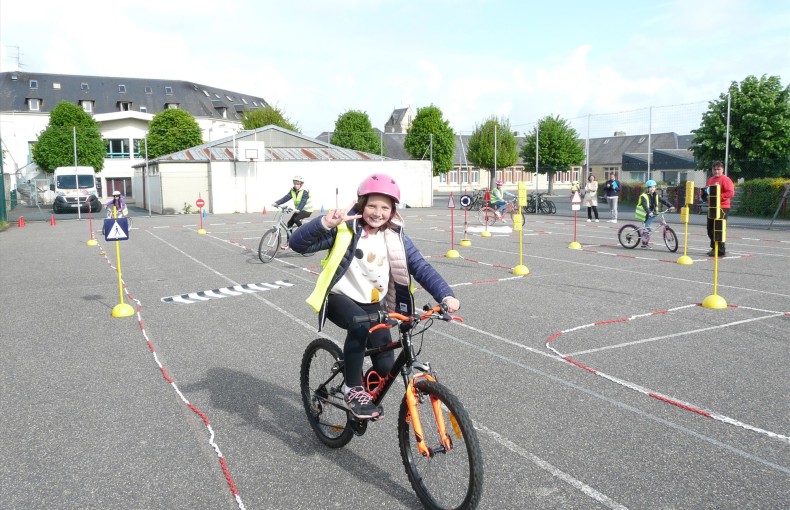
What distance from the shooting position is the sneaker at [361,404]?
12.5ft

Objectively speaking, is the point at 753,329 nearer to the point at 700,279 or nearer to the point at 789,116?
the point at 700,279

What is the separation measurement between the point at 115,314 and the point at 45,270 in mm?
5675

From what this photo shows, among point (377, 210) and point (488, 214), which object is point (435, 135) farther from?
point (377, 210)

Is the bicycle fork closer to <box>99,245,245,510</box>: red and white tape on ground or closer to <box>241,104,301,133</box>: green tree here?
<box>99,245,245,510</box>: red and white tape on ground

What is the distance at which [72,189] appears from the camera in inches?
1491

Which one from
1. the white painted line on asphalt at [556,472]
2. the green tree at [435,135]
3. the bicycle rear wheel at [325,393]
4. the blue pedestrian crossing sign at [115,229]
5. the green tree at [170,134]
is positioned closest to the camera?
the white painted line on asphalt at [556,472]

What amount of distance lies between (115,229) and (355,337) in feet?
19.0

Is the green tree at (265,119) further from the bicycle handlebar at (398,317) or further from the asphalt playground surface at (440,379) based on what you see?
the bicycle handlebar at (398,317)

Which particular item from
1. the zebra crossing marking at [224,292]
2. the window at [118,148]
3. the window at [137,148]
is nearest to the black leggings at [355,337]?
the zebra crossing marking at [224,292]

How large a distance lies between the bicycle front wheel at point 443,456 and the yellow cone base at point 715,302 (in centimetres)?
642

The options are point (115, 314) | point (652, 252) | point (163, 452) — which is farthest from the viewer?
point (652, 252)

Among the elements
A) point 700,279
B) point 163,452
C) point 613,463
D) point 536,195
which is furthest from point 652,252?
point 536,195

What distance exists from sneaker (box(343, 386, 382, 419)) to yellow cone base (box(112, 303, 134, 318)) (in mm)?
5574

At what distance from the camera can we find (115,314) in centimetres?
854
